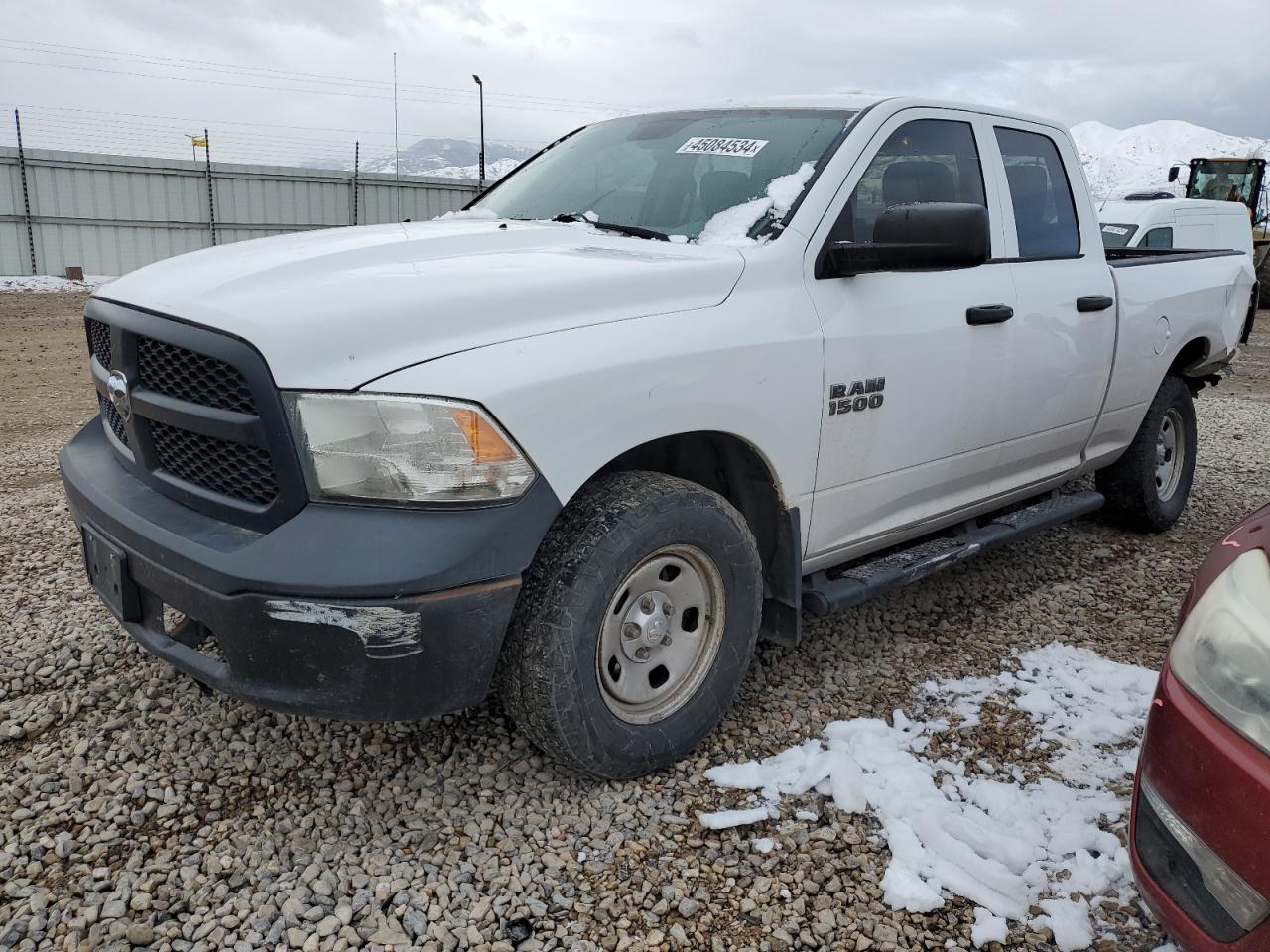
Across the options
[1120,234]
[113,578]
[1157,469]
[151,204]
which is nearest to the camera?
[113,578]

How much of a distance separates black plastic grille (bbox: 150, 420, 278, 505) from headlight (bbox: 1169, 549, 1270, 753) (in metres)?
1.84

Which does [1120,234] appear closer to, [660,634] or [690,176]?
[690,176]

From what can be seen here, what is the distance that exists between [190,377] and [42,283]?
1922 cm

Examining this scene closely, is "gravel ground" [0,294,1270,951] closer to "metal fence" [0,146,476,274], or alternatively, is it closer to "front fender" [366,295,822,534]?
"front fender" [366,295,822,534]

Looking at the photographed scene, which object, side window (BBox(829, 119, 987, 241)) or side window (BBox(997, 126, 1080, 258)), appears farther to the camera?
side window (BBox(997, 126, 1080, 258))

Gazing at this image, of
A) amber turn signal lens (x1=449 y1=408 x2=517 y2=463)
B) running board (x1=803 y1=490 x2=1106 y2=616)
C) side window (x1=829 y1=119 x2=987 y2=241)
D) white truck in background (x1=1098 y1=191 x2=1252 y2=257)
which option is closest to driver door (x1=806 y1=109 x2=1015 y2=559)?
side window (x1=829 y1=119 x2=987 y2=241)

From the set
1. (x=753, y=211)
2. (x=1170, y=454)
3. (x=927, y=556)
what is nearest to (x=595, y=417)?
(x=753, y=211)

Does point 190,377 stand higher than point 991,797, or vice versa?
point 190,377

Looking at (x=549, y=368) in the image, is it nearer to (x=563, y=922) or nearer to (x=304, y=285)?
(x=304, y=285)

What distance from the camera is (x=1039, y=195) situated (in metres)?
3.83

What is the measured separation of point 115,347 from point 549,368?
1.17 metres

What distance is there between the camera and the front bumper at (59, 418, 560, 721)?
201cm

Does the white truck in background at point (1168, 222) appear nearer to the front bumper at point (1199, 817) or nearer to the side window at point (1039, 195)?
the side window at point (1039, 195)

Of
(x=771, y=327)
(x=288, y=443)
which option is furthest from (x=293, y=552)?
(x=771, y=327)
